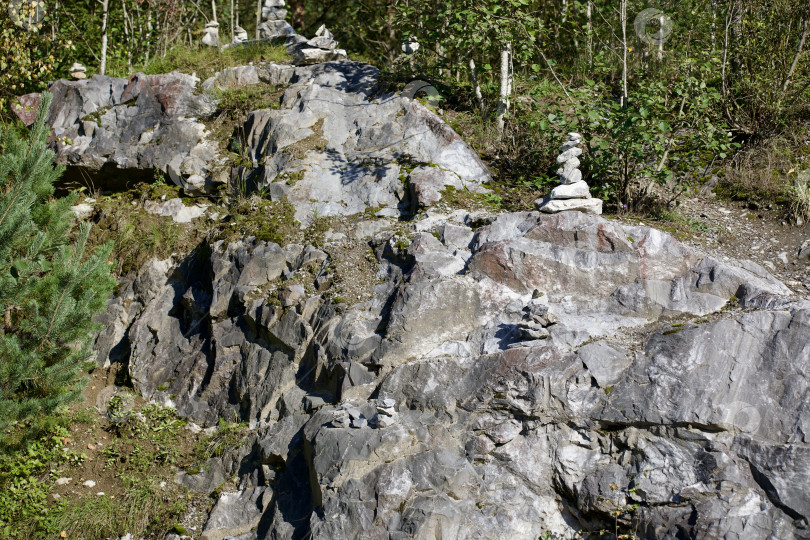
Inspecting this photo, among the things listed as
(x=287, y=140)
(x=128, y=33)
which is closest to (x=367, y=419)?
(x=287, y=140)

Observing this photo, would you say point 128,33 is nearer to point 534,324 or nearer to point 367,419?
point 367,419

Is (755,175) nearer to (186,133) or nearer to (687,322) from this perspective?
(687,322)

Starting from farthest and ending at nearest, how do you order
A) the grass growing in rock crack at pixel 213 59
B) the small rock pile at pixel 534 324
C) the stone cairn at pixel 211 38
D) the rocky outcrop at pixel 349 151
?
1. the stone cairn at pixel 211 38
2. the grass growing in rock crack at pixel 213 59
3. the rocky outcrop at pixel 349 151
4. the small rock pile at pixel 534 324

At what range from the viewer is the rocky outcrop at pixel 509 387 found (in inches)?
182

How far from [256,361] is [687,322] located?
13.0 feet

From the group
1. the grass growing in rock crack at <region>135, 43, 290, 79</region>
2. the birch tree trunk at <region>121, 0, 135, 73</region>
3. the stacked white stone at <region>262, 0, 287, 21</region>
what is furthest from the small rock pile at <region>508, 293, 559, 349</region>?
the birch tree trunk at <region>121, 0, 135, 73</region>
